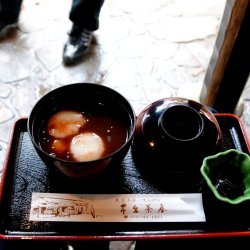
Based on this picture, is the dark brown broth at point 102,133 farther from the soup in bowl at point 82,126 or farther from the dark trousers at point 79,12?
the dark trousers at point 79,12

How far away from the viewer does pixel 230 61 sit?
2.65 m

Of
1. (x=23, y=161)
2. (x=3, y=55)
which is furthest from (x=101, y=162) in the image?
(x=3, y=55)

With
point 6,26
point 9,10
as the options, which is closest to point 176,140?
point 9,10

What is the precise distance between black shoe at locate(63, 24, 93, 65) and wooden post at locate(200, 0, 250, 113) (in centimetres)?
120

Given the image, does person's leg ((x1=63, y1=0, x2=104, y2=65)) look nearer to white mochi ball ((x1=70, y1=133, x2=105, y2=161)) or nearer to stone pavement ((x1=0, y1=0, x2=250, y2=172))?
stone pavement ((x1=0, y1=0, x2=250, y2=172))

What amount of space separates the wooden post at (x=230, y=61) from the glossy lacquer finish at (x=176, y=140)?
1.18m

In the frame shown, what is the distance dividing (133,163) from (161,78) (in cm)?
209

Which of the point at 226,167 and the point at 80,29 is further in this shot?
the point at 80,29

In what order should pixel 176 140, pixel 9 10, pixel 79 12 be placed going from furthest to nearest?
pixel 9 10
pixel 79 12
pixel 176 140

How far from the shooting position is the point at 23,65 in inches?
140

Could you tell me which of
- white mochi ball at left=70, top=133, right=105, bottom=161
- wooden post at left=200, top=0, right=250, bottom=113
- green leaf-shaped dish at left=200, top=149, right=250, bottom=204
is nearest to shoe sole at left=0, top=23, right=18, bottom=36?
wooden post at left=200, top=0, right=250, bottom=113

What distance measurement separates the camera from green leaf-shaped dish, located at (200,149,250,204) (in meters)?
1.32

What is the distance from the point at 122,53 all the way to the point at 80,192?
248cm

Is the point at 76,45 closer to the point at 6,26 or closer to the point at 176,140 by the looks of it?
the point at 6,26
